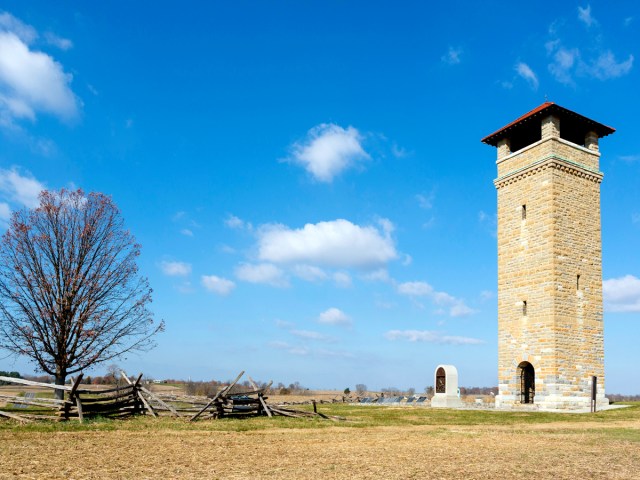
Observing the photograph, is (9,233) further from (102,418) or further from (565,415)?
(565,415)

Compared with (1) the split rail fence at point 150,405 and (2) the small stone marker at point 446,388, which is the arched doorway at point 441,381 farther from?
(1) the split rail fence at point 150,405

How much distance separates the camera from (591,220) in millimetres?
29750

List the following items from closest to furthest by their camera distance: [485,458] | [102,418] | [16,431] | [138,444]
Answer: [485,458] < [138,444] < [16,431] < [102,418]

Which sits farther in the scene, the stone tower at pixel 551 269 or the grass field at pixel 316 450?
the stone tower at pixel 551 269

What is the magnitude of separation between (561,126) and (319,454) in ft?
87.4

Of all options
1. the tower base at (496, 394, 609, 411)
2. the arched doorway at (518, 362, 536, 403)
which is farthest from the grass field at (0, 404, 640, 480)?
the arched doorway at (518, 362, 536, 403)

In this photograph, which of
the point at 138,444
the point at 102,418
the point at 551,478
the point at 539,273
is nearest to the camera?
the point at 551,478

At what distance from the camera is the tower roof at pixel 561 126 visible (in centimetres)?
2895

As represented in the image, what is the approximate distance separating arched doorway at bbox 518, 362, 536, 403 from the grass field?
372 inches

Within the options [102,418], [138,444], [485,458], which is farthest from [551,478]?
[102,418]

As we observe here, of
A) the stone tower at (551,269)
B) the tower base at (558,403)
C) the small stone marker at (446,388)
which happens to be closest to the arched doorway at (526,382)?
the stone tower at (551,269)

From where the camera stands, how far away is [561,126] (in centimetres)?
3183

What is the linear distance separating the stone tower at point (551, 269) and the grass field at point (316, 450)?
7.93 meters

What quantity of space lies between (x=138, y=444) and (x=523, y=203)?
924 inches
